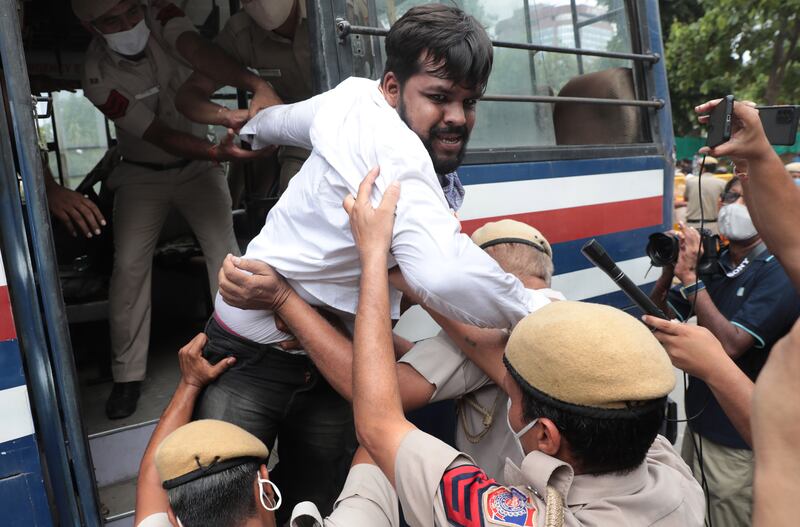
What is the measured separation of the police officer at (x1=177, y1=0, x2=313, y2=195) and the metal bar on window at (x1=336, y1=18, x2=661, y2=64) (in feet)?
1.76

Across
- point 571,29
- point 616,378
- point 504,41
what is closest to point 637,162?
point 571,29

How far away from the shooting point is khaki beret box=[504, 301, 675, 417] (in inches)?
40.7

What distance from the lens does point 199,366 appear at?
1669 mm

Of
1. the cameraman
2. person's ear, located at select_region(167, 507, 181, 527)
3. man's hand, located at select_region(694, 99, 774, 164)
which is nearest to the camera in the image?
person's ear, located at select_region(167, 507, 181, 527)

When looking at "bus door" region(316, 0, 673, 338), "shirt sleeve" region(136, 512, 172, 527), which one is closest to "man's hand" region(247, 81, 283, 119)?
"bus door" region(316, 0, 673, 338)

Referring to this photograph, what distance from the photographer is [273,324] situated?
161 cm

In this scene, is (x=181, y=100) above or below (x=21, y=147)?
above

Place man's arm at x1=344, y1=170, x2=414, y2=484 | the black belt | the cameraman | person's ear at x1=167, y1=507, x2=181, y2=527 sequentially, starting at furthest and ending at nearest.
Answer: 1. the black belt
2. the cameraman
3. person's ear at x1=167, y1=507, x2=181, y2=527
4. man's arm at x1=344, y1=170, x2=414, y2=484

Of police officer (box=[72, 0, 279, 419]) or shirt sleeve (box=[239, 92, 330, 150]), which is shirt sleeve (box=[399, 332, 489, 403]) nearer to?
shirt sleeve (box=[239, 92, 330, 150])

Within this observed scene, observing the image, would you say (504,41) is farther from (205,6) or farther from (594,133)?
(205,6)

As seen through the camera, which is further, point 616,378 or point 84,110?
point 84,110

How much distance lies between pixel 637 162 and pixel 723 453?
1.27 meters

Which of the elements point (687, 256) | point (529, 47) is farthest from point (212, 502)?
point (687, 256)

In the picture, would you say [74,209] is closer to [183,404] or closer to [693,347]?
[183,404]
